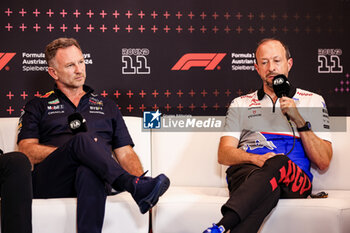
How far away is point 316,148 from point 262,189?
63 cm

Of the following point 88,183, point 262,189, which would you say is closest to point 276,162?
point 262,189

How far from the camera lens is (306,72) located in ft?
12.1

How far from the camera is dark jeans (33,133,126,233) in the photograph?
90.2 inches

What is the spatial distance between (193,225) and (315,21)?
2.17 metres

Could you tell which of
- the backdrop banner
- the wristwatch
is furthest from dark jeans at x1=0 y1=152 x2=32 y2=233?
the wristwatch

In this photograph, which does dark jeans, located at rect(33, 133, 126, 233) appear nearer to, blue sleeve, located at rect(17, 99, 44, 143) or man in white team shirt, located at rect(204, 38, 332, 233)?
blue sleeve, located at rect(17, 99, 44, 143)

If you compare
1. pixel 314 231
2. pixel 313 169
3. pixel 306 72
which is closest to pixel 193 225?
pixel 314 231

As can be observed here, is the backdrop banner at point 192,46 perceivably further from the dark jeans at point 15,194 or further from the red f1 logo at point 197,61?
the dark jeans at point 15,194

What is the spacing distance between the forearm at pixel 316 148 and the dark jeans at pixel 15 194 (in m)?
1.59

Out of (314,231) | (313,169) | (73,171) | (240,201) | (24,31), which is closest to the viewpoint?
(240,201)

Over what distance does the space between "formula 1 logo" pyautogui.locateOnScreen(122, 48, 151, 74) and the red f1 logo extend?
246 millimetres

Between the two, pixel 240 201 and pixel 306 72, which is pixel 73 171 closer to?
pixel 240 201

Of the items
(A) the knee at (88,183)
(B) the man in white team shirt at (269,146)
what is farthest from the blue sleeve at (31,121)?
(B) the man in white team shirt at (269,146)

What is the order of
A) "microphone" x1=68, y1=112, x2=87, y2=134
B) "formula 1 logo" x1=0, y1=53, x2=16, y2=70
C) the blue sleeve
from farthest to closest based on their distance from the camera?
"formula 1 logo" x1=0, y1=53, x2=16, y2=70 → the blue sleeve → "microphone" x1=68, y1=112, x2=87, y2=134
